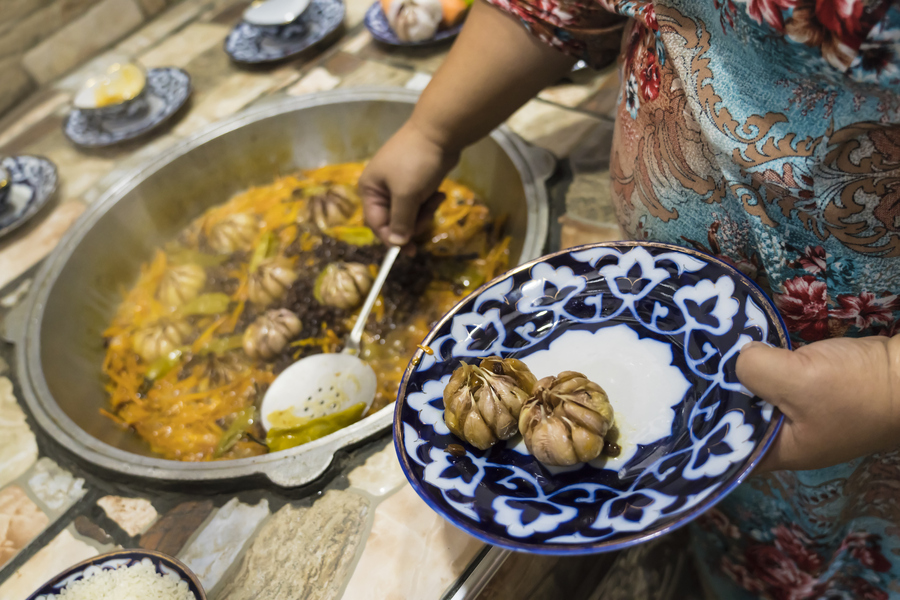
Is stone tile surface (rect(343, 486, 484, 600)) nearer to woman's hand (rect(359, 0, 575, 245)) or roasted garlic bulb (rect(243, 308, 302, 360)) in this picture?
roasted garlic bulb (rect(243, 308, 302, 360))

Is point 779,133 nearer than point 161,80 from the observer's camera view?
Yes

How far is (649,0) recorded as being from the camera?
93 cm

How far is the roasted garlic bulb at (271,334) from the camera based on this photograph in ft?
5.35

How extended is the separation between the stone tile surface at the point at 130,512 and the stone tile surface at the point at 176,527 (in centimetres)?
2

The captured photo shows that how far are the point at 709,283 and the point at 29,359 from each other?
5.43 ft

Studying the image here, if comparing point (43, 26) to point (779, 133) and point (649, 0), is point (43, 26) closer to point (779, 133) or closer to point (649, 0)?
point (649, 0)

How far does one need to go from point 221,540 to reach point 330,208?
3.59ft

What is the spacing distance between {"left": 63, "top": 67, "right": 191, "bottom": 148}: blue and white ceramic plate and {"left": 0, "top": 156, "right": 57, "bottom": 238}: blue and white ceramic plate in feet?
0.58

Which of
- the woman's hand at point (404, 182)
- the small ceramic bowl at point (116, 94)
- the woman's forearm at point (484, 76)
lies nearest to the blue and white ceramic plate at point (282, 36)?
the small ceramic bowl at point (116, 94)

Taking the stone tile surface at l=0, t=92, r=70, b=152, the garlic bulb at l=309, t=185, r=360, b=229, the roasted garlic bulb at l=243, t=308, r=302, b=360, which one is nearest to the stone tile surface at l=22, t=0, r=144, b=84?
the stone tile surface at l=0, t=92, r=70, b=152

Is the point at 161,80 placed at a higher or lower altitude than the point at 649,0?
lower

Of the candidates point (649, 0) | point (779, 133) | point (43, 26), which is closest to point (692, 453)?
point (779, 133)

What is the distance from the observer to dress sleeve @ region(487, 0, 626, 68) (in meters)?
1.13

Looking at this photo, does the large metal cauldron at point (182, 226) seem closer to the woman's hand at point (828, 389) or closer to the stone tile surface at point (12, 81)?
the woman's hand at point (828, 389)
